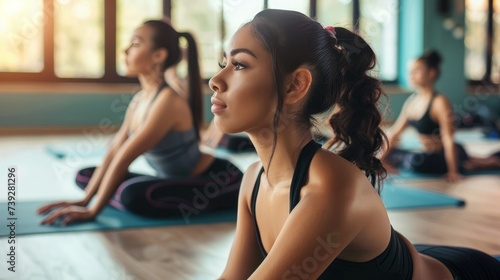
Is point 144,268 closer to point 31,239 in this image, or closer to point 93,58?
point 31,239

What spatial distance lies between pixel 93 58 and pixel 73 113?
2.22 ft

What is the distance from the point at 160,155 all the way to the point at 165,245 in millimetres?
791

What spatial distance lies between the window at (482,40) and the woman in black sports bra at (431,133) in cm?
552

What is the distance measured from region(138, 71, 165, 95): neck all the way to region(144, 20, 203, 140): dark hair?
0.05 meters

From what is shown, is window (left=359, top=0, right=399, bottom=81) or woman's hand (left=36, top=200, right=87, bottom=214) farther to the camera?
window (left=359, top=0, right=399, bottom=81)

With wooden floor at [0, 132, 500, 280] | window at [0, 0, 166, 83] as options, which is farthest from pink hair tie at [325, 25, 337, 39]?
window at [0, 0, 166, 83]

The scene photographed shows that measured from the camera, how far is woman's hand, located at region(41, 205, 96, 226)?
268 centimetres

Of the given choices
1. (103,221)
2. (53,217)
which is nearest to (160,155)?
(103,221)

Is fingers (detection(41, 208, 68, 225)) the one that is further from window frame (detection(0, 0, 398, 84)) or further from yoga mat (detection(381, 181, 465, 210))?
window frame (detection(0, 0, 398, 84))

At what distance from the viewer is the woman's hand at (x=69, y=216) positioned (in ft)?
8.80

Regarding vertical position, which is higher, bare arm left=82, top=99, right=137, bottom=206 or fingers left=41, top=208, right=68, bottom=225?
bare arm left=82, top=99, right=137, bottom=206

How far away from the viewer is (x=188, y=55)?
9.83ft

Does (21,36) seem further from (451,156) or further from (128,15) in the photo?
(451,156)

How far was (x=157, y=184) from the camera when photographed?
118 inches
